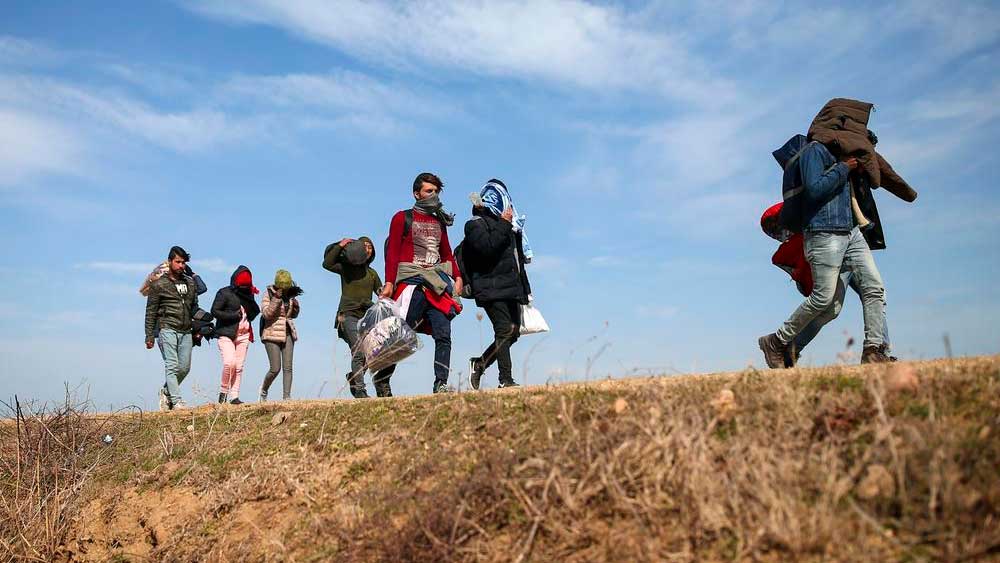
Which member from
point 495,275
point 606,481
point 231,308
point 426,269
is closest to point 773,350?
point 495,275

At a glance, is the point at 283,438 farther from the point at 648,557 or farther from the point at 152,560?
the point at 648,557

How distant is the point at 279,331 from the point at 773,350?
6.60 meters

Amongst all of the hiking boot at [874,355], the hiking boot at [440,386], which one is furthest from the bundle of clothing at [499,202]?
the hiking boot at [874,355]

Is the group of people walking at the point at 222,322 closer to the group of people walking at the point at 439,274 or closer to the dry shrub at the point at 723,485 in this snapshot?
the group of people walking at the point at 439,274

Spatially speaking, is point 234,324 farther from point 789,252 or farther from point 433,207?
point 789,252

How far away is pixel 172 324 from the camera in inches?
447

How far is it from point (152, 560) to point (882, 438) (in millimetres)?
4834

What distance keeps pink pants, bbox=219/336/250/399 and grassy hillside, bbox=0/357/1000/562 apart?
4.79 meters

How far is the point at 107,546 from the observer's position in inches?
267

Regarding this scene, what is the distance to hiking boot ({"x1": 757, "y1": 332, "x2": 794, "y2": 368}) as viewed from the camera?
296 inches

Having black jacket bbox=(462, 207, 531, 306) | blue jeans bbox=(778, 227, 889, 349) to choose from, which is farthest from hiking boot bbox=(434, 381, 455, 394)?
blue jeans bbox=(778, 227, 889, 349)

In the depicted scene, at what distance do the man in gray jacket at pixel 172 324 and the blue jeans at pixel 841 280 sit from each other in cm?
752

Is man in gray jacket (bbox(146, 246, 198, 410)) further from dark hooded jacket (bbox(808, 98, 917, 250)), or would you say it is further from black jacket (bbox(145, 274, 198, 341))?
dark hooded jacket (bbox(808, 98, 917, 250))

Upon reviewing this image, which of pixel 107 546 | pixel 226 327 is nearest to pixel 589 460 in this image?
pixel 107 546
